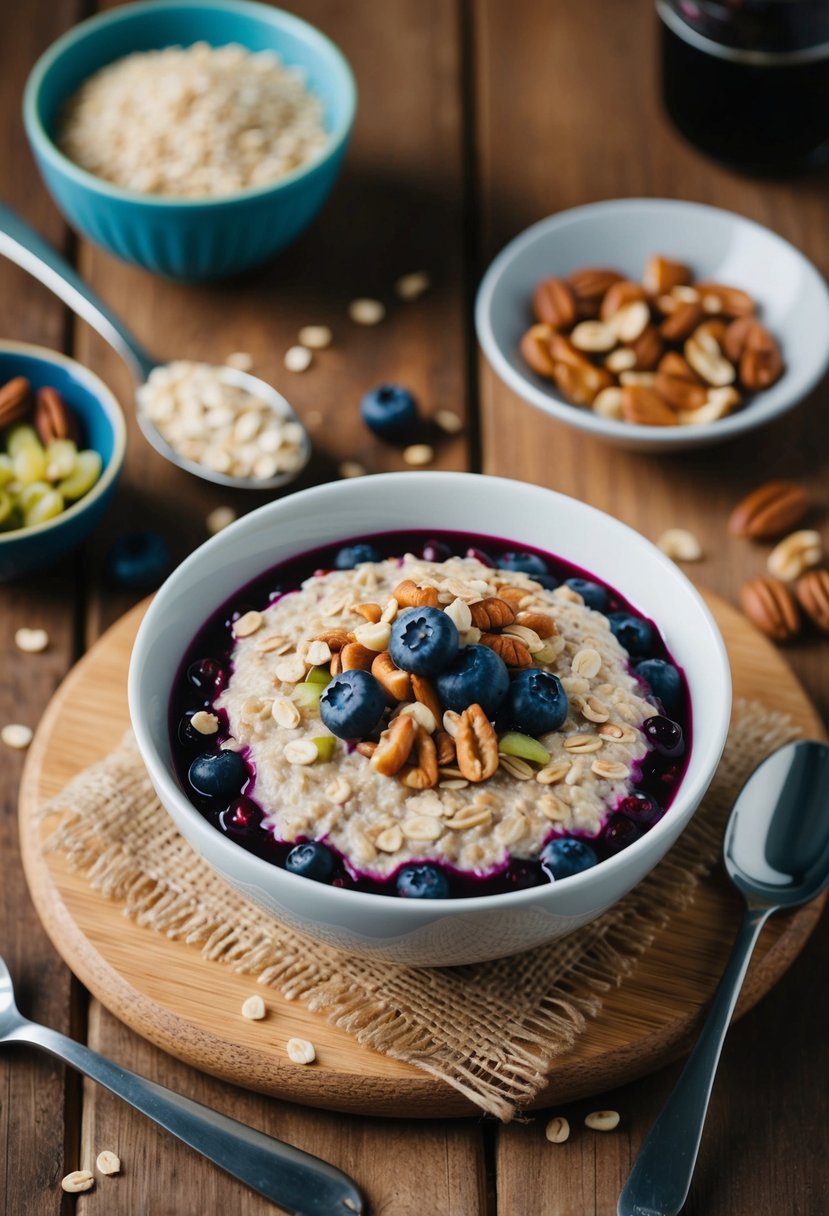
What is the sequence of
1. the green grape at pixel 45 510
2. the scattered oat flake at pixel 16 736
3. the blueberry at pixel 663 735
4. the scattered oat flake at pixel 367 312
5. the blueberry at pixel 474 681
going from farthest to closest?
the scattered oat flake at pixel 367 312 → the green grape at pixel 45 510 → the scattered oat flake at pixel 16 736 → the blueberry at pixel 663 735 → the blueberry at pixel 474 681

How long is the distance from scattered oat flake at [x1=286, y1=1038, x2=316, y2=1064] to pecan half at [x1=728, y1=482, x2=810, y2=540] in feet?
3.97

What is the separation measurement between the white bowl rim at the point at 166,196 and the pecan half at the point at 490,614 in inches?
45.1

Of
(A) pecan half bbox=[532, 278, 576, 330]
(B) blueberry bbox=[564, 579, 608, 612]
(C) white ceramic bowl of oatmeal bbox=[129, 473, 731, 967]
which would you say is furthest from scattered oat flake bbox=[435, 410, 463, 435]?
(B) blueberry bbox=[564, 579, 608, 612]

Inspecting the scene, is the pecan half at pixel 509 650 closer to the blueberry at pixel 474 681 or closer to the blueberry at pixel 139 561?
the blueberry at pixel 474 681

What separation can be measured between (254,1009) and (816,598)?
3.77 feet

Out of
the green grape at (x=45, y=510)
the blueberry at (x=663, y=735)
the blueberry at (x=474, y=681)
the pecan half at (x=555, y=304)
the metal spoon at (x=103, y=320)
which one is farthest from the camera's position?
the pecan half at (x=555, y=304)

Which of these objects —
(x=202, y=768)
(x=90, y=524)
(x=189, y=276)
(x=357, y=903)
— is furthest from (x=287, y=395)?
(x=357, y=903)

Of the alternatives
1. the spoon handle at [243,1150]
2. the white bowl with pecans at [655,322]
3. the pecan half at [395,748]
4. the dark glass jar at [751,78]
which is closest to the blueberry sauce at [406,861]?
the pecan half at [395,748]

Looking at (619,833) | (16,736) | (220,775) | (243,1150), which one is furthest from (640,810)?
(16,736)

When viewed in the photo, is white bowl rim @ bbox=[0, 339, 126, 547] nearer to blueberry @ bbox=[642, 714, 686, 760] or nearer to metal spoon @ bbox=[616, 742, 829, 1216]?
blueberry @ bbox=[642, 714, 686, 760]

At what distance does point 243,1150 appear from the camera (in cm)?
159

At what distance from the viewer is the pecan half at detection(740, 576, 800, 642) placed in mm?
2236

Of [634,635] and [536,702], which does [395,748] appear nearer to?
[536,702]

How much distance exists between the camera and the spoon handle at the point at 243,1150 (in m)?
1.57
